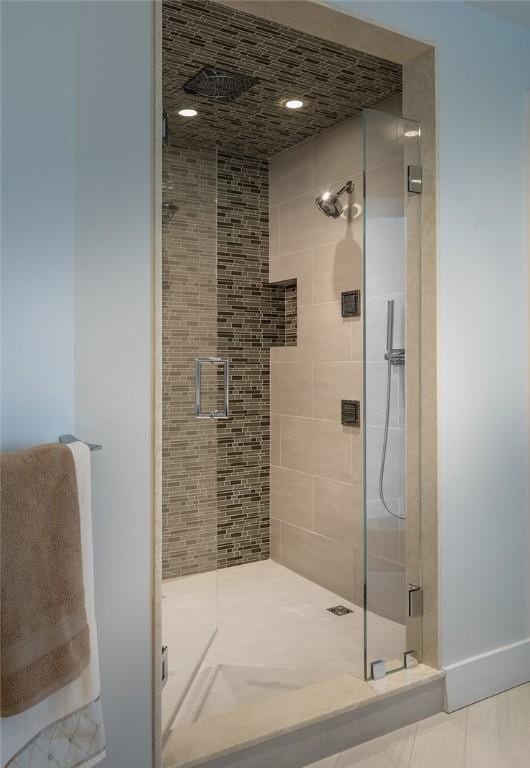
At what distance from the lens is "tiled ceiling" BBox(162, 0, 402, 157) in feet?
7.66

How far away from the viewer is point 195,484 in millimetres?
2295

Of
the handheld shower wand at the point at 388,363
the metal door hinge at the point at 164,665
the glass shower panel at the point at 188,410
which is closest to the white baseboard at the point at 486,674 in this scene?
the handheld shower wand at the point at 388,363

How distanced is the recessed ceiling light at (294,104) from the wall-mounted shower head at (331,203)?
0.45m

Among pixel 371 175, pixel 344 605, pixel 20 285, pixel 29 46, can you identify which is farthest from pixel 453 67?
pixel 344 605

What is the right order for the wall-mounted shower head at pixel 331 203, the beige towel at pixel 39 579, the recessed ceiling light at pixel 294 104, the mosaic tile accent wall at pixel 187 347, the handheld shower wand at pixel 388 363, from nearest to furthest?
the beige towel at pixel 39 579 < the mosaic tile accent wall at pixel 187 347 < the handheld shower wand at pixel 388 363 < the recessed ceiling light at pixel 294 104 < the wall-mounted shower head at pixel 331 203

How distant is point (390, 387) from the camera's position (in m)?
2.29

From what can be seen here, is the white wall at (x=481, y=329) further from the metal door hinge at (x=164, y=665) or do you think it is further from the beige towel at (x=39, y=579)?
the beige towel at (x=39, y=579)

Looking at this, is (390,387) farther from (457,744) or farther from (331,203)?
(331,203)

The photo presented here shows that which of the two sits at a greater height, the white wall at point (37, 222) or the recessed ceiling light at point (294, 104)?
the recessed ceiling light at point (294, 104)

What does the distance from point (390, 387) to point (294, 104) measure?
164cm

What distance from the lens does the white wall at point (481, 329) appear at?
7.63 feet

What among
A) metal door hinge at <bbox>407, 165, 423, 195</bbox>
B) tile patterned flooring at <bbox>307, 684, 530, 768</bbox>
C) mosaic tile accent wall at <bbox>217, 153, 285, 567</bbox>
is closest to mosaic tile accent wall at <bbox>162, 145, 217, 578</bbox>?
metal door hinge at <bbox>407, 165, 423, 195</bbox>

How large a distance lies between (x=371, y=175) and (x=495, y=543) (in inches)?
60.1

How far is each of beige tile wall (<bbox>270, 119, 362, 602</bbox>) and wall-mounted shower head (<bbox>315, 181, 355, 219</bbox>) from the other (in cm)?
5
